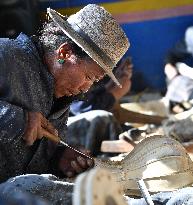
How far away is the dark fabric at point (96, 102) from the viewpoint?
4762mm

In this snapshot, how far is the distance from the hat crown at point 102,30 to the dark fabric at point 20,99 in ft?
0.85

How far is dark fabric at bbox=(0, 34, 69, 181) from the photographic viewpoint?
272cm

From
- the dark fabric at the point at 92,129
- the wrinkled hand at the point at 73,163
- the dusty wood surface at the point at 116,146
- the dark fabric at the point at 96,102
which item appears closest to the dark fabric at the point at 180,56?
the dark fabric at the point at 96,102

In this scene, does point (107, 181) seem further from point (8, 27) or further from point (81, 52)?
point (8, 27)

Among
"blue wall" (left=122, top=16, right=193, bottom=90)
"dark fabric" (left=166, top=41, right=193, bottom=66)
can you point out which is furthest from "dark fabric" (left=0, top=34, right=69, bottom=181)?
"blue wall" (left=122, top=16, right=193, bottom=90)

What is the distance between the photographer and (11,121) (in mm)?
2689

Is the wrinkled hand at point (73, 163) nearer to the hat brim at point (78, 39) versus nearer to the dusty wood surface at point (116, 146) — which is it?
the hat brim at point (78, 39)

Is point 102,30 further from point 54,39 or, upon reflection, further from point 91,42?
point 54,39

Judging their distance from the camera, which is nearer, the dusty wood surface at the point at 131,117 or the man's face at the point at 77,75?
the man's face at the point at 77,75

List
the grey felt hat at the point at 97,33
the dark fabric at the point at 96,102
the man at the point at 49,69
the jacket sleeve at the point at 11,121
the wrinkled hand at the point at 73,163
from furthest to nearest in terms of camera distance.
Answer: the dark fabric at the point at 96,102, the wrinkled hand at the point at 73,163, the grey felt hat at the point at 97,33, the man at the point at 49,69, the jacket sleeve at the point at 11,121

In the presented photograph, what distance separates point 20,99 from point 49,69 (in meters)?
0.26

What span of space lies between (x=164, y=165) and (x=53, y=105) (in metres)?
0.65

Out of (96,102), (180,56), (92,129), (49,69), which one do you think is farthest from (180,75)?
(49,69)

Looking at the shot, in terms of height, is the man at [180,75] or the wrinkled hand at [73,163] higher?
the wrinkled hand at [73,163]
